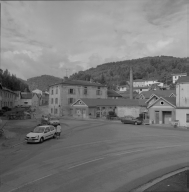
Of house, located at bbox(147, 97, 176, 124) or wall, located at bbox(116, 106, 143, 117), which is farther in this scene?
wall, located at bbox(116, 106, 143, 117)

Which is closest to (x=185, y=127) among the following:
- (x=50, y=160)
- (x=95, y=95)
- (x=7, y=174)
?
(x=50, y=160)

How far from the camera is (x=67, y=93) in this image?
56.7m

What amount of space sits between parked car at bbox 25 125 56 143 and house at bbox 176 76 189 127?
21566mm

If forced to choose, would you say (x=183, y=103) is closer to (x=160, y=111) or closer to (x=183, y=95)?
(x=183, y=95)

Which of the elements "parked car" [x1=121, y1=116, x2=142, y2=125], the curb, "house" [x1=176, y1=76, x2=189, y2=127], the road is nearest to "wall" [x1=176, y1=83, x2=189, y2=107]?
"house" [x1=176, y1=76, x2=189, y2=127]

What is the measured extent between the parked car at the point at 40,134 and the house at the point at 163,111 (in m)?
22.2

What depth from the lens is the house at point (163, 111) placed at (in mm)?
35250

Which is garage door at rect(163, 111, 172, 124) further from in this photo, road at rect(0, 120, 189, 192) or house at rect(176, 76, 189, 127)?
road at rect(0, 120, 189, 192)

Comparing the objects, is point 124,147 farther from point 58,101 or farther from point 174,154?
point 58,101

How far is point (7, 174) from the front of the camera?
992 centimetres

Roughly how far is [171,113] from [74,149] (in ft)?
83.3

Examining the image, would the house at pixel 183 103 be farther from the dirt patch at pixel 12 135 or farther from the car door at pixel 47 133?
the dirt patch at pixel 12 135

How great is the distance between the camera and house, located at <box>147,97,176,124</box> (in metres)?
35.2

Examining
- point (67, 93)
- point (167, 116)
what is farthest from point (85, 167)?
point (67, 93)
